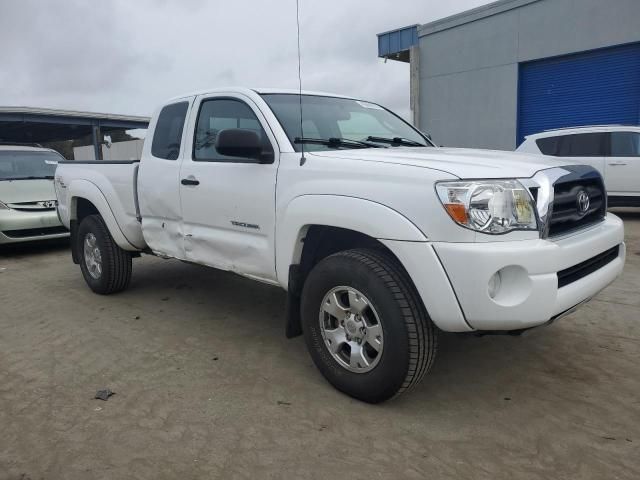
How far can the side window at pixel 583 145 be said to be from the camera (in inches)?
382

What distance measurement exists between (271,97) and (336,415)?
2199 millimetres

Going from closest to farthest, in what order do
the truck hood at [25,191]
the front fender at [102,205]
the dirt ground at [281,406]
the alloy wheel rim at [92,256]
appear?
1. the dirt ground at [281,406]
2. the front fender at [102,205]
3. the alloy wheel rim at [92,256]
4. the truck hood at [25,191]

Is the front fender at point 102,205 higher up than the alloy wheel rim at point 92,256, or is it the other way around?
the front fender at point 102,205

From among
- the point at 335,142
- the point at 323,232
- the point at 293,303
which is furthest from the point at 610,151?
the point at 293,303

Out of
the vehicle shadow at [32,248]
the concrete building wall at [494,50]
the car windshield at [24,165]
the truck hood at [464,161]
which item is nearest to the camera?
the truck hood at [464,161]

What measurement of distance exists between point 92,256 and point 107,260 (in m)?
0.40

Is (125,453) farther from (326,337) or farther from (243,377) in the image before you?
(326,337)

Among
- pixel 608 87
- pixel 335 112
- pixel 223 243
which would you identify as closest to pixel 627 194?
pixel 608 87

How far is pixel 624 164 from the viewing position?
9461 millimetres

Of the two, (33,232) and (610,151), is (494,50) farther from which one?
(33,232)

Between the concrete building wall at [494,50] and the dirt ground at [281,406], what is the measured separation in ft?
37.4

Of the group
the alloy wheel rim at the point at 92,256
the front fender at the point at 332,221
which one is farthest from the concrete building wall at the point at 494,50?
the front fender at the point at 332,221

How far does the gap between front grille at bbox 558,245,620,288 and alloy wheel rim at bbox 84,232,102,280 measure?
423 centimetres

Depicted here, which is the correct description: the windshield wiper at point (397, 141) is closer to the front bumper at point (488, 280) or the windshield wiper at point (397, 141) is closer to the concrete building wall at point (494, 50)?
the front bumper at point (488, 280)
